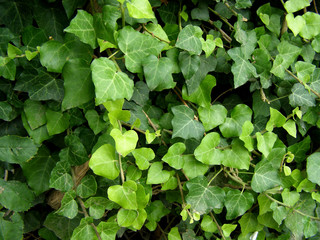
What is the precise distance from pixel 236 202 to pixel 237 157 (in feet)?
0.55

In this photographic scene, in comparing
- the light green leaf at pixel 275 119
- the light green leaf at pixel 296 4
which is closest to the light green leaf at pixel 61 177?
the light green leaf at pixel 275 119

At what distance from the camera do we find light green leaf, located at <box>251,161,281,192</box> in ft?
3.60

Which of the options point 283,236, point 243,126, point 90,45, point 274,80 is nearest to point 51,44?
point 90,45

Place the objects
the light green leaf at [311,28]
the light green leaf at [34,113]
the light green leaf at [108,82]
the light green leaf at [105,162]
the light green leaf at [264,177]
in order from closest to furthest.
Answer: the light green leaf at [108,82], the light green leaf at [105,162], the light green leaf at [34,113], the light green leaf at [264,177], the light green leaf at [311,28]

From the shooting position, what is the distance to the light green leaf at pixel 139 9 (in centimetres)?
81

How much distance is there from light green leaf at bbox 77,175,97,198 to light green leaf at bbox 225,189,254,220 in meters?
0.47

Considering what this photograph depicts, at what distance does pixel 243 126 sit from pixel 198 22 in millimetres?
405

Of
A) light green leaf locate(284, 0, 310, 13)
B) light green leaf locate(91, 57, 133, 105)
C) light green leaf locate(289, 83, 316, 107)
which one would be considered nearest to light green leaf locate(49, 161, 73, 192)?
light green leaf locate(91, 57, 133, 105)

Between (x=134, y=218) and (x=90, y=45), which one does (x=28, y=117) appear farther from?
(x=134, y=218)

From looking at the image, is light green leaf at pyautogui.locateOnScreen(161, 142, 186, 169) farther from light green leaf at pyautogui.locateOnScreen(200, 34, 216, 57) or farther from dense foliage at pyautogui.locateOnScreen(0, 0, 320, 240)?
light green leaf at pyautogui.locateOnScreen(200, 34, 216, 57)

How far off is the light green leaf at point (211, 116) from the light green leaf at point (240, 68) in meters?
0.12

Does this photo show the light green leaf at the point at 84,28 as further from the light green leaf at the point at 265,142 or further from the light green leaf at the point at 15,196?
the light green leaf at the point at 265,142

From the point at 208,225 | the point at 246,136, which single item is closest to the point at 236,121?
the point at 246,136

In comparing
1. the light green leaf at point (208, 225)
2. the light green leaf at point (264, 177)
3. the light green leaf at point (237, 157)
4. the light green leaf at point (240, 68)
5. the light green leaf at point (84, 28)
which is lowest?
the light green leaf at point (208, 225)
